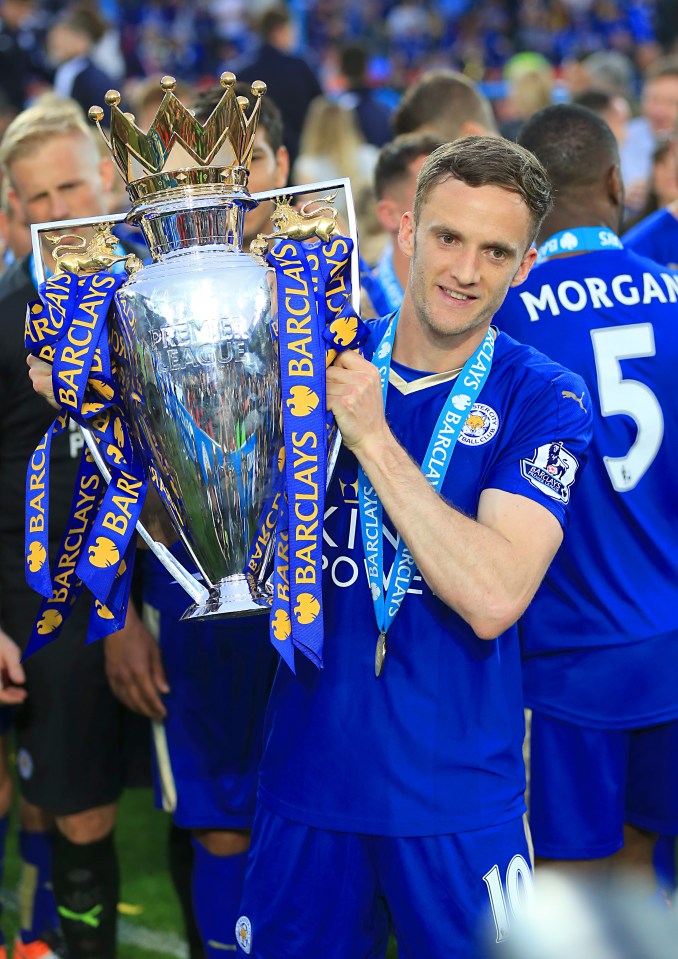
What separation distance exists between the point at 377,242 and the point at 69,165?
1717 mm

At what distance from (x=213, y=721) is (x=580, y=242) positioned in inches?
54.5

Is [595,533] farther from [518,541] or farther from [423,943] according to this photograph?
[423,943]

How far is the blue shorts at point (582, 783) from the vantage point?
2773mm

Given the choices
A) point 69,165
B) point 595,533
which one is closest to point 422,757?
point 595,533

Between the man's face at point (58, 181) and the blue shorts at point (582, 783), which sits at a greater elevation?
the man's face at point (58, 181)

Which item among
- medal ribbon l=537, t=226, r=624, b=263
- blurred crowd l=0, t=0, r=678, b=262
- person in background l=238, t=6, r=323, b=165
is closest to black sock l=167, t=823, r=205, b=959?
medal ribbon l=537, t=226, r=624, b=263

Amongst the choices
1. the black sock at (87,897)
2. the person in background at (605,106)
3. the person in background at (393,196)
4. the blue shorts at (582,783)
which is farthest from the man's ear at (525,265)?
the person in background at (605,106)

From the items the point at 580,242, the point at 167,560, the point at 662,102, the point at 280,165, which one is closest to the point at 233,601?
the point at 167,560

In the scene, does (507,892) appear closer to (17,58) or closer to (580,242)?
(580,242)

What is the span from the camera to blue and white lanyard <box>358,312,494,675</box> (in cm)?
208

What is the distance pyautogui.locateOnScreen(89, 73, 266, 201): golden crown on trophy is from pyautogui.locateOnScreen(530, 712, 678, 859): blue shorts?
4.66ft

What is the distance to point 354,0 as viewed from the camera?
17625 millimetres

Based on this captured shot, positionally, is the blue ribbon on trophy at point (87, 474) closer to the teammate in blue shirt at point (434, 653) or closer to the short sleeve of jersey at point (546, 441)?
the teammate in blue shirt at point (434, 653)

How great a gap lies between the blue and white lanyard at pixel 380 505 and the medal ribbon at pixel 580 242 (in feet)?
2.76
